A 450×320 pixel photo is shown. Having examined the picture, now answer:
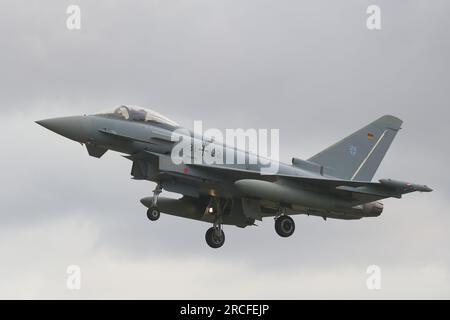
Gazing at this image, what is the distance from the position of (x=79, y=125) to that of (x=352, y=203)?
8233 mm

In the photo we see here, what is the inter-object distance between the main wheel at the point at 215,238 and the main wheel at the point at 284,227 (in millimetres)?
1916

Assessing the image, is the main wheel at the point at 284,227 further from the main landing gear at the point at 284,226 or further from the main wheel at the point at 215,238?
the main wheel at the point at 215,238

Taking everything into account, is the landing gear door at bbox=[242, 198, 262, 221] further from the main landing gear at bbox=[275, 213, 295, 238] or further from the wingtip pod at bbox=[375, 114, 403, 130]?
the wingtip pod at bbox=[375, 114, 403, 130]

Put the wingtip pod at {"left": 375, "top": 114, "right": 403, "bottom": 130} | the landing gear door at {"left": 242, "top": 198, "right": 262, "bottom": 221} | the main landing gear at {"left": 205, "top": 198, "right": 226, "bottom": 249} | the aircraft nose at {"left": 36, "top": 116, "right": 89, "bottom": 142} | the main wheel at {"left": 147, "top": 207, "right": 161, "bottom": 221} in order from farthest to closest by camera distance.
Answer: the wingtip pod at {"left": 375, "top": 114, "right": 403, "bottom": 130}
the main landing gear at {"left": 205, "top": 198, "right": 226, "bottom": 249}
the landing gear door at {"left": 242, "top": 198, "right": 262, "bottom": 221}
the main wheel at {"left": 147, "top": 207, "right": 161, "bottom": 221}
the aircraft nose at {"left": 36, "top": 116, "right": 89, "bottom": 142}

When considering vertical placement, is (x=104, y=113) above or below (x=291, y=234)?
above

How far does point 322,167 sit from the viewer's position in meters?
31.2

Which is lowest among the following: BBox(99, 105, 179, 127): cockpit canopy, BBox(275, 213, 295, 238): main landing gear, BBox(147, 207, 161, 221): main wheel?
BBox(275, 213, 295, 238): main landing gear

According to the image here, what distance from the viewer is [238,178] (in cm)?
2905

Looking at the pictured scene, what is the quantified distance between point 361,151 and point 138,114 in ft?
24.9

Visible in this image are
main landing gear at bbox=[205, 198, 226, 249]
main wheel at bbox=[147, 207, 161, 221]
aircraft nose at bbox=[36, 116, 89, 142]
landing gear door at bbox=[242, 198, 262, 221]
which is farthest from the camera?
main landing gear at bbox=[205, 198, 226, 249]

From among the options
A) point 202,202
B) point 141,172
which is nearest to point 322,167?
point 202,202

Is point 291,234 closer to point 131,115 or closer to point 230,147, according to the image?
point 230,147

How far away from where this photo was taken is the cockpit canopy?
28.2 metres

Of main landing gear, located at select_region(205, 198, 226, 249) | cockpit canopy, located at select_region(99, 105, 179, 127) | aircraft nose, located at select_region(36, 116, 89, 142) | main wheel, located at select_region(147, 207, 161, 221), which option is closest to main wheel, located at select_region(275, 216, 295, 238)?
main landing gear, located at select_region(205, 198, 226, 249)
